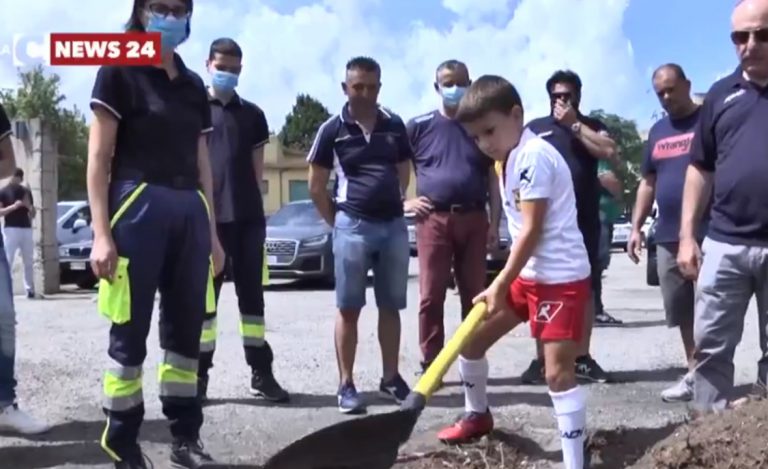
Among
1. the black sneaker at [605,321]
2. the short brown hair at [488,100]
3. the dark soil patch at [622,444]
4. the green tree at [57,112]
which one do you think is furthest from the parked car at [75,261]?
the green tree at [57,112]

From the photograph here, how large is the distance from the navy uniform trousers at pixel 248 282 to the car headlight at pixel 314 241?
34.2ft

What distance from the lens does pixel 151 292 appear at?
4820 millimetres

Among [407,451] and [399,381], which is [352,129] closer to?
[399,381]

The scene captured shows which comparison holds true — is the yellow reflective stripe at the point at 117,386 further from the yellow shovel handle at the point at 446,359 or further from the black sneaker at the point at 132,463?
the yellow shovel handle at the point at 446,359

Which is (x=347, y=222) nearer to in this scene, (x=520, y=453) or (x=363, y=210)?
(x=363, y=210)

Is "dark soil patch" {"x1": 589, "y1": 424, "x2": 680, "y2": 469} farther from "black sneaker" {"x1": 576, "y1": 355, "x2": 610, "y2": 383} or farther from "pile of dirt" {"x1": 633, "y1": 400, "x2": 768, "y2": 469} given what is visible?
"black sneaker" {"x1": 576, "y1": 355, "x2": 610, "y2": 383}

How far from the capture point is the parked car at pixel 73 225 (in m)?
17.9

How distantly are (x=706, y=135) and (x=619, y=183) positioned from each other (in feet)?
11.2

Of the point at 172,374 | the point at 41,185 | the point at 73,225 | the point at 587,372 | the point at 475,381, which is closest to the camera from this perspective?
the point at 172,374

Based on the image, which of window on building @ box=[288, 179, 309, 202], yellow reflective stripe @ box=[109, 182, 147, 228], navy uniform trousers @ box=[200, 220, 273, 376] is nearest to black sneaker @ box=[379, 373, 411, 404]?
navy uniform trousers @ box=[200, 220, 273, 376]

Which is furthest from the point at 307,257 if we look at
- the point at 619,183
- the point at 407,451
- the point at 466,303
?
the point at 407,451

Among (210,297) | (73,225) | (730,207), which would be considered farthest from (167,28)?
(73,225)

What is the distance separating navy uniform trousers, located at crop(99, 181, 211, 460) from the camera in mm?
4770

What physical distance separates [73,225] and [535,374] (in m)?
12.9
